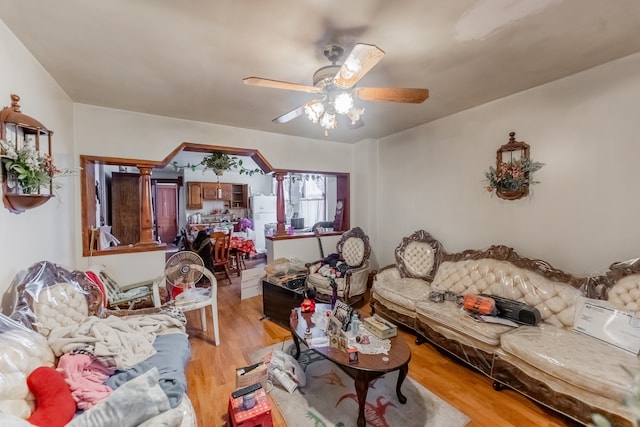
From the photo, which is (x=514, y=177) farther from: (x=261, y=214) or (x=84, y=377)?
(x=261, y=214)

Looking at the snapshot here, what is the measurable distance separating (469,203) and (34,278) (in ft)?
13.3

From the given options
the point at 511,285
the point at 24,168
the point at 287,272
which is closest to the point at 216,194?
the point at 287,272

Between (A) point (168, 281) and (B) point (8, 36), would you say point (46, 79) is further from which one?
(A) point (168, 281)

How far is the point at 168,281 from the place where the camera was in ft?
9.65

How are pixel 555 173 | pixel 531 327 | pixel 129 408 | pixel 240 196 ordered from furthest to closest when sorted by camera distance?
1. pixel 240 196
2. pixel 555 173
3. pixel 531 327
4. pixel 129 408

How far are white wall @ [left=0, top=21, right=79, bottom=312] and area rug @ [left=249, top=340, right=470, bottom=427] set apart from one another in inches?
78.9

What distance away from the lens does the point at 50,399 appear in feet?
4.28

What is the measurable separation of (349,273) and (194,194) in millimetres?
5723

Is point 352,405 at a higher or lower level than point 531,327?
lower

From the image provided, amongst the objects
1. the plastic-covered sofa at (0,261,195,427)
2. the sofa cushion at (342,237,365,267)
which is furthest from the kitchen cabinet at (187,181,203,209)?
the plastic-covered sofa at (0,261,195,427)

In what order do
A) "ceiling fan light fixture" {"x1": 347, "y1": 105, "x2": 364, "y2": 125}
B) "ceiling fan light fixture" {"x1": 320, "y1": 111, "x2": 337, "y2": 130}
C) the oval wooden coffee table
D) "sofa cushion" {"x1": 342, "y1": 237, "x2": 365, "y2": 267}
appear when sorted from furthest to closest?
"sofa cushion" {"x1": 342, "y1": 237, "x2": 365, "y2": 267}
"ceiling fan light fixture" {"x1": 320, "y1": 111, "x2": 337, "y2": 130}
"ceiling fan light fixture" {"x1": 347, "y1": 105, "x2": 364, "y2": 125}
the oval wooden coffee table

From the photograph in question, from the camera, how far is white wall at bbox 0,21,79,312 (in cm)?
165

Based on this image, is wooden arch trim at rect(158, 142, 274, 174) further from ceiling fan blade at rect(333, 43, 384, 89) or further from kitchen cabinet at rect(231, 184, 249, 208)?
kitchen cabinet at rect(231, 184, 249, 208)

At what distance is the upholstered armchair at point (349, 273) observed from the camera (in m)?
3.55
